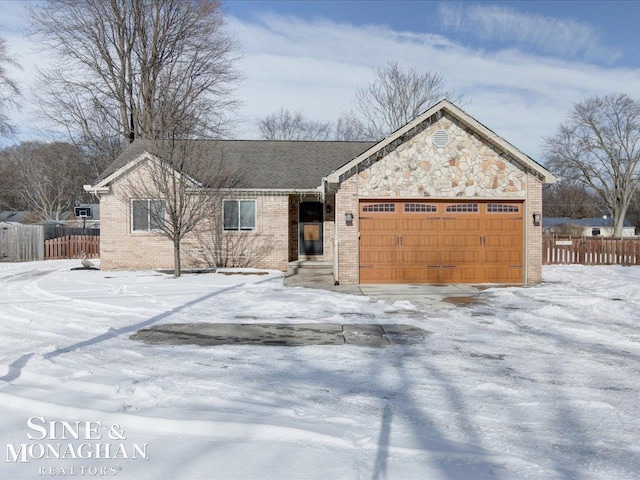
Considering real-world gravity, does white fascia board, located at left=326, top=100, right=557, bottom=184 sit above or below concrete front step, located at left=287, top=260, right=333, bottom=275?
above

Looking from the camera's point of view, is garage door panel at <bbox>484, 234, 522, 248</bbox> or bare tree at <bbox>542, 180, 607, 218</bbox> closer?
garage door panel at <bbox>484, 234, 522, 248</bbox>

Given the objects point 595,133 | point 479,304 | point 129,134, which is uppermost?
point 595,133

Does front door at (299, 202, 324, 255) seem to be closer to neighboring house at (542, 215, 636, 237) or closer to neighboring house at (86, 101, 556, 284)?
neighboring house at (86, 101, 556, 284)

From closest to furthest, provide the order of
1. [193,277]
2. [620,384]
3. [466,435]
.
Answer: [466,435]
[620,384]
[193,277]

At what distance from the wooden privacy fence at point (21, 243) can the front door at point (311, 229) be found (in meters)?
15.1

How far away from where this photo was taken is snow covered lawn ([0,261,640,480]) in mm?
3596

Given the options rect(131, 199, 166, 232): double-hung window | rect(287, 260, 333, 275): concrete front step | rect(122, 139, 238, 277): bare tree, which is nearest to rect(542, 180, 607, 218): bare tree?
rect(287, 260, 333, 275): concrete front step

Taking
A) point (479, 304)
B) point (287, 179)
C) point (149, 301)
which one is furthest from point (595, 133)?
point (149, 301)

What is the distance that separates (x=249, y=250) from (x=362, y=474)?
51.7 feet

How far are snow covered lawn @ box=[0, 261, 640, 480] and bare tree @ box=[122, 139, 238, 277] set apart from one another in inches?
262

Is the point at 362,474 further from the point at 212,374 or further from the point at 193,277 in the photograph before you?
the point at 193,277

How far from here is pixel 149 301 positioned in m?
11.4

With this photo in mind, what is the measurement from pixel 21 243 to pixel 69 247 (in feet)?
7.24

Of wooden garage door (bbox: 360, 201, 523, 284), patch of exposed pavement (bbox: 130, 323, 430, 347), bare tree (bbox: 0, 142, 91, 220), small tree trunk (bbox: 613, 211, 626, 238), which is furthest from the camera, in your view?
small tree trunk (bbox: 613, 211, 626, 238)
